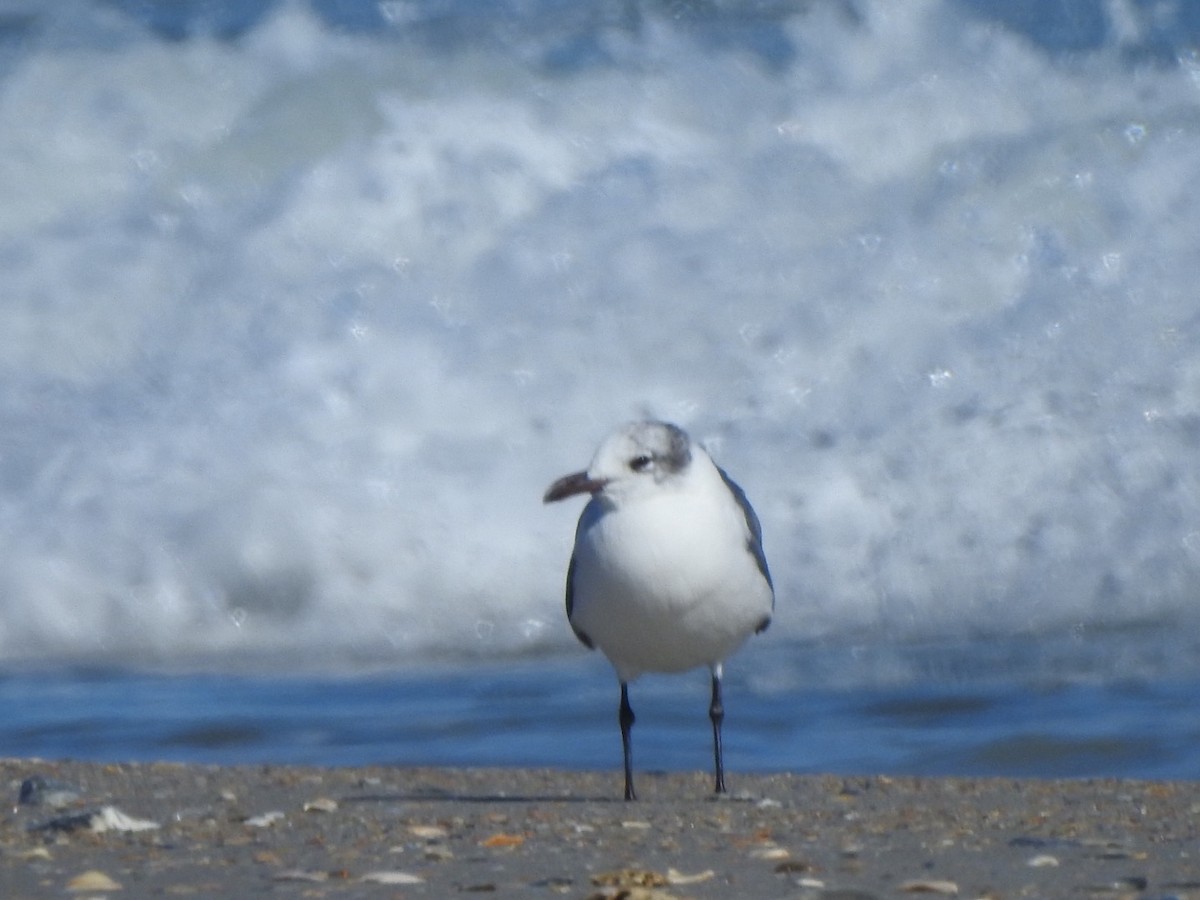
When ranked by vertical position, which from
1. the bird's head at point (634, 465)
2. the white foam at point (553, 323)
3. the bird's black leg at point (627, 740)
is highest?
the white foam at point (553, 323)

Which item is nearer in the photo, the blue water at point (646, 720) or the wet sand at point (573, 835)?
the wet sand at point (573, 835)

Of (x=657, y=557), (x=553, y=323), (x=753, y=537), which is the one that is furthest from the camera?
(x=553, y=323)

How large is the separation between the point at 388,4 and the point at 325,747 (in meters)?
6.82

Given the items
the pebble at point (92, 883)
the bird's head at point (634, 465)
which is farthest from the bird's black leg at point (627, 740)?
the pebble at point (92, 883)

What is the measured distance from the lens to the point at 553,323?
9.20 metres

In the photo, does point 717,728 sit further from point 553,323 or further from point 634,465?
point 553,323

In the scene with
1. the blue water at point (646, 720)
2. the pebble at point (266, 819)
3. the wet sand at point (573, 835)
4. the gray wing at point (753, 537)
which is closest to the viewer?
the wet sand at point (573, 835)

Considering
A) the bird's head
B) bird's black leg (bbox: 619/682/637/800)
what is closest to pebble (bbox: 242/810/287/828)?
bird's black leg (bbox: 619/682/637/800)

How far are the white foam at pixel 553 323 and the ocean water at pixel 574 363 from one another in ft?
0.07

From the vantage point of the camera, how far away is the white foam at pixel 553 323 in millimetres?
7527

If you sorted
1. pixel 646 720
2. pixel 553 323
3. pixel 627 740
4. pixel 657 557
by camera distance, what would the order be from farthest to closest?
pixel 553 323, pixel 646 720, pixel 627 740, pixel 657 557

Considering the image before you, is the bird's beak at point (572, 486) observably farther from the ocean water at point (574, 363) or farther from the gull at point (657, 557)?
the ocean water at point (574, 363)

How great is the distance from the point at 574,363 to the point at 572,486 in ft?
13.1

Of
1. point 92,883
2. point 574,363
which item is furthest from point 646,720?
point 574,363
